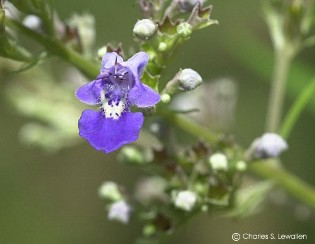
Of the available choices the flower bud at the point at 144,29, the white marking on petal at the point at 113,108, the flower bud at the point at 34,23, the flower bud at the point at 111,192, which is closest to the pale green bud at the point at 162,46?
the flower bud at the point at 144,29

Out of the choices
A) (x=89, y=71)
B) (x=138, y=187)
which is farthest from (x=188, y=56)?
(x=89, y=71)

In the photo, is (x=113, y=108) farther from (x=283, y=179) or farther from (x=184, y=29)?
(x=283, y=179)

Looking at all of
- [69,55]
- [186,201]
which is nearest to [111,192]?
[186,201]

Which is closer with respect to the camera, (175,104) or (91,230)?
(175,104)

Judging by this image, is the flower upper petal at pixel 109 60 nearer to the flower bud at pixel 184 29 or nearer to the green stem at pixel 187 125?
the flower bud at pixel 184 29

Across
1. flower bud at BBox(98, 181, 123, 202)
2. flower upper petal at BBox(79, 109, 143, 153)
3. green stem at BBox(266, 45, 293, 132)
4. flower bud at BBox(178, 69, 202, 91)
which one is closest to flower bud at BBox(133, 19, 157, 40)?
flower bud at BBox(178, 69, 202, 91)

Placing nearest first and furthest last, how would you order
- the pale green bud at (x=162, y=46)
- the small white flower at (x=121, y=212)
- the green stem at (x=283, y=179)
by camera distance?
1. the pale green bud at (x=162, y=46)
2. the small white flower at (x=121, y=212)
3. the green stem at (x=283, y=179)

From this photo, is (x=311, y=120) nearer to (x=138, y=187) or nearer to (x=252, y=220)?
(x=252, y=220)

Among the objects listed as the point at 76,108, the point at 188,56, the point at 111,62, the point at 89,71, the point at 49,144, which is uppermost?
the point at 188,56

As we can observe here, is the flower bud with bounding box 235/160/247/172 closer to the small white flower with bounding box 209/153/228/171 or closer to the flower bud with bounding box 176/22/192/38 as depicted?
the small white flower with bounding box 209/153/228/171
